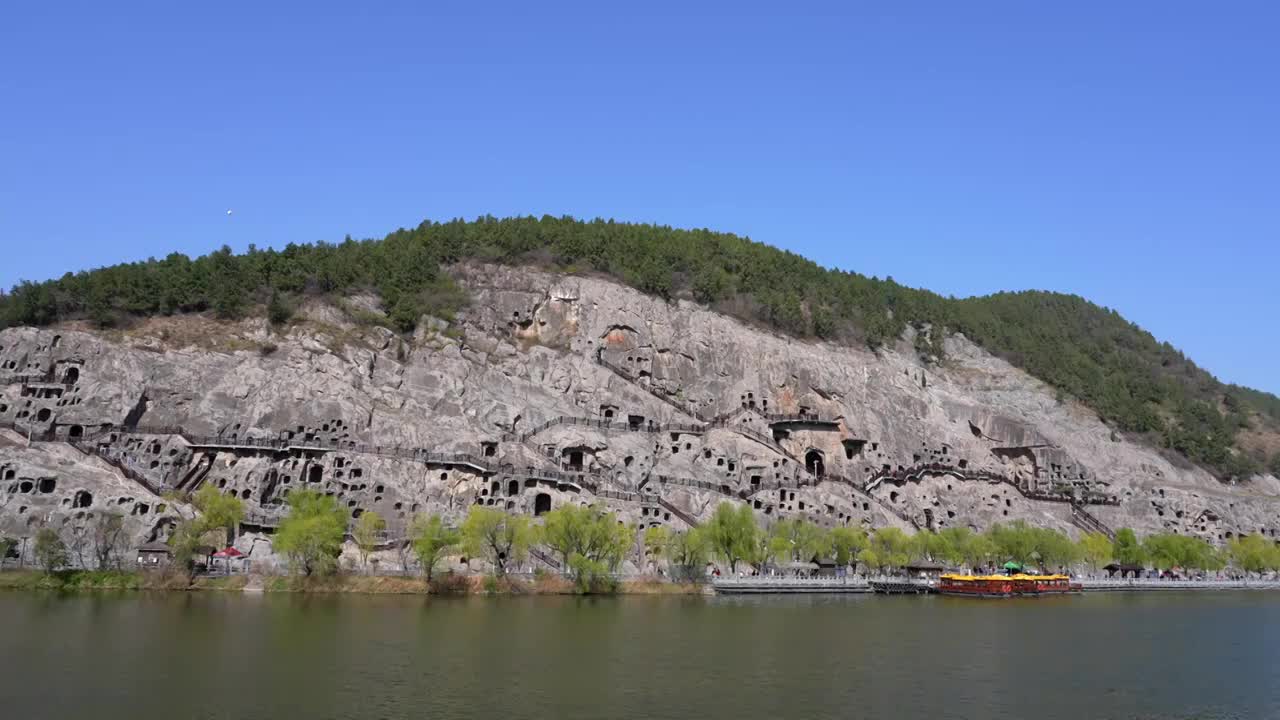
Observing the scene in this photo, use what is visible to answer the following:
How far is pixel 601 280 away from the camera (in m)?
115

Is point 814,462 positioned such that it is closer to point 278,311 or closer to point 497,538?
point 497,538

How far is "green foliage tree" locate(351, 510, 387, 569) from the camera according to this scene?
229 ft

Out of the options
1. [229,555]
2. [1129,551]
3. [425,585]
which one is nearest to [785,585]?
[425,585]

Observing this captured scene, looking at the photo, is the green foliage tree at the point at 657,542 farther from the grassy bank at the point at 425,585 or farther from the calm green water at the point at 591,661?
the calm green water at the point at 591,661

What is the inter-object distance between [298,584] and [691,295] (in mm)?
63518

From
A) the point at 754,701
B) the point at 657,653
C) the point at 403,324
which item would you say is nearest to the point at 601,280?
the point at 403,324

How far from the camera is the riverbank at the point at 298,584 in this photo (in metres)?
61.8

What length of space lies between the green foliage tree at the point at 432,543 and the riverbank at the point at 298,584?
4.38 feet

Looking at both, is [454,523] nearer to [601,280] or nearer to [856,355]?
[601,280]

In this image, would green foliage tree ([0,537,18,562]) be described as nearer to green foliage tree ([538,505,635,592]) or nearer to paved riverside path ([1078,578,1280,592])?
green foliage tree ([538,505,635,592])

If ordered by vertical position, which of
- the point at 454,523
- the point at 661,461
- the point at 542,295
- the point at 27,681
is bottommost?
the point at 27,681

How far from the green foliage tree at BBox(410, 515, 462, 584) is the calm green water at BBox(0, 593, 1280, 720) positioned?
483 cm

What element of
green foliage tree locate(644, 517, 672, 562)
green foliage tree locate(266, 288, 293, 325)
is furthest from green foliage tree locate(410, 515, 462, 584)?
green foliage tree locate(266, 288, 293, 325)

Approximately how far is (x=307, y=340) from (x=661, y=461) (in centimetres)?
3262
